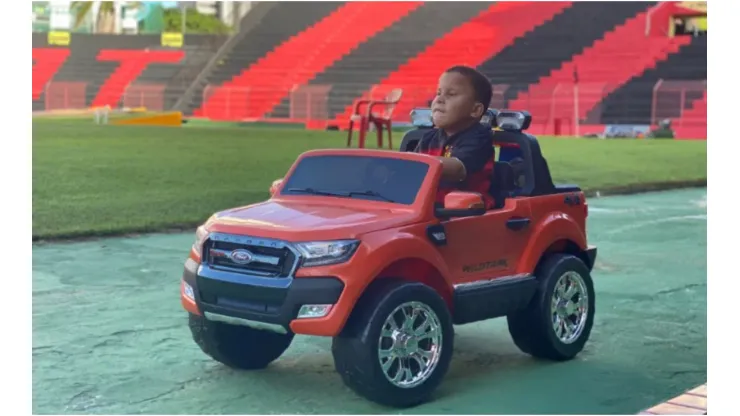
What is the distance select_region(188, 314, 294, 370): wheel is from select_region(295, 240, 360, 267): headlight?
0.92 m

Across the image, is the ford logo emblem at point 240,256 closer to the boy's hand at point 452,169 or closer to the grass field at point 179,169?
the boy's hand at point 452,169

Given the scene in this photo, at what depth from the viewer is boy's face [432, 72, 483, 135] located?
6340 millimetres

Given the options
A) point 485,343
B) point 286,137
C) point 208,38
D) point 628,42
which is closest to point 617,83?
point 628,42

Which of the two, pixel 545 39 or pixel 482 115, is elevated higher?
pixel 545 39

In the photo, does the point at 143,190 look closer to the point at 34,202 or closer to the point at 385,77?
the point at 34,202

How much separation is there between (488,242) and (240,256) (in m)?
1.47

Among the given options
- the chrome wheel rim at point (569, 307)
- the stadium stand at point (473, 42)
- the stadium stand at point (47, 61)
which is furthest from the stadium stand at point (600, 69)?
the chrome wheel rim at point (569, 307)

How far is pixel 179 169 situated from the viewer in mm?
19500

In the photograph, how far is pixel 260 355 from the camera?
242 inches

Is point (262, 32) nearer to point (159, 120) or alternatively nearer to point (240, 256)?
point (159, 120)

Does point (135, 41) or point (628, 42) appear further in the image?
point (135, 41)

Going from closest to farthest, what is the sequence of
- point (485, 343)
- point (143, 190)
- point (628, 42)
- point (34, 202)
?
point (485, 343) < point (34, 202) < point (143, 190) < point (628, 42)

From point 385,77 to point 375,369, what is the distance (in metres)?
39.7

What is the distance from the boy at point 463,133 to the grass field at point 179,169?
246 inches
